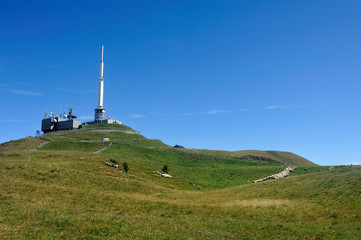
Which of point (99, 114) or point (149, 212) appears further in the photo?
point (99, 114)

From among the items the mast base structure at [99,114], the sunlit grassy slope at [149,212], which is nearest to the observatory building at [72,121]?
the mast base structure at [99,114]

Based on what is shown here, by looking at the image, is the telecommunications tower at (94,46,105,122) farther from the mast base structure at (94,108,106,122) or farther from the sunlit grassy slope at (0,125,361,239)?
the sunlit grassy slope at (0,125,361,239)

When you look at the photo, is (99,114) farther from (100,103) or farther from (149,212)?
(149,212)

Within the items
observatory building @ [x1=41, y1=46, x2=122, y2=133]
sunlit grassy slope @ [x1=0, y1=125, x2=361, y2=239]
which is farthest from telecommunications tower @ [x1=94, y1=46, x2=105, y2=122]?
sunlit grassy slope @ [x1=0, y1=125, x2=361, y2=239]

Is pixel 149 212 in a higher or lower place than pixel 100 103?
lower

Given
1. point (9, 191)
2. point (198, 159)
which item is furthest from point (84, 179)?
point (198, 159)

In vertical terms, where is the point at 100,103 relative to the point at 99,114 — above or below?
above

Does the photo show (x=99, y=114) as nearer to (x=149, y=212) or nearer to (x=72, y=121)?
(x=72, y=121)

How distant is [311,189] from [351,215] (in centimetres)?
1503

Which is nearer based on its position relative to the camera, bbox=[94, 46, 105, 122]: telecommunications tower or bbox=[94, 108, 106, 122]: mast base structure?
bbox=[94, 46, 105, 122]: telecommunications tower

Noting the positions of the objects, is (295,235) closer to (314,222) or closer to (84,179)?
(314,222)

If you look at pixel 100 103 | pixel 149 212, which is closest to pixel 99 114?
pixel 100 103

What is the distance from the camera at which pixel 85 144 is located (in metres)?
115

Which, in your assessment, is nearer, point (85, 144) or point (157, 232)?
point (157, 232)
